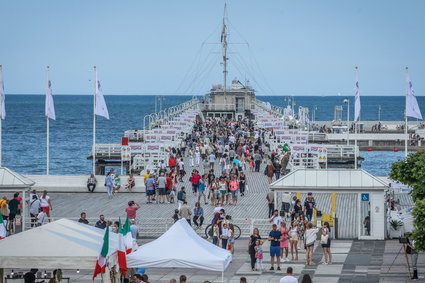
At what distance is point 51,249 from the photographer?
19.3 meters

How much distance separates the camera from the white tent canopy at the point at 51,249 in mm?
19141

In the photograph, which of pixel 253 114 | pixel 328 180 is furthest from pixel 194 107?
pixel 328 180

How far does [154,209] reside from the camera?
37062 millimetres

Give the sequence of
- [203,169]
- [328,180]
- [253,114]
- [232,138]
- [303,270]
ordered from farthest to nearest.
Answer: [253,114]
[232,138]
[203,169]
[328,180]
[303,270]

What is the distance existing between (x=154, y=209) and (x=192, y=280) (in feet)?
43.7

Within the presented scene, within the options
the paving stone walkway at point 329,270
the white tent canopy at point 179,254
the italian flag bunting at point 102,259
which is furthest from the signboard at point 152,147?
the italian flag bunting at point 102,259

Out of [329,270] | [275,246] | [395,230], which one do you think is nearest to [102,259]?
[275,246]

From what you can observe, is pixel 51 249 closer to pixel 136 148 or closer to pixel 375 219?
pixel 375 219

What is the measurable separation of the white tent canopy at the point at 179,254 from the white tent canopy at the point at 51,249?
0.80m

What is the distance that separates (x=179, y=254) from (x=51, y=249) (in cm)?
262

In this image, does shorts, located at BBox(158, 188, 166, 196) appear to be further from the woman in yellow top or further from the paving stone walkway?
the paving stone walkway

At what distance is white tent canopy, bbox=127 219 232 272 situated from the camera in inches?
794

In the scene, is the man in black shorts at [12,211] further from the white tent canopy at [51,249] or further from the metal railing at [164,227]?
the white tent canopy at [51,249]

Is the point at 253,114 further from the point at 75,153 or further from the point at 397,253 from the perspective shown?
the point at 397,253
